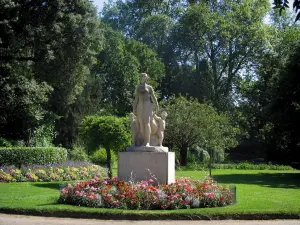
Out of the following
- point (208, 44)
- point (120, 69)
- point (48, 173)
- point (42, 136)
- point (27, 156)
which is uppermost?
point (208, 44)

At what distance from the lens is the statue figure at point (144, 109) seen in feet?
48.4

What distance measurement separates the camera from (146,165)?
1429 centimetres

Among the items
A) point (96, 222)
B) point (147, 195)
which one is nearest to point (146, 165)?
point (147, 195)

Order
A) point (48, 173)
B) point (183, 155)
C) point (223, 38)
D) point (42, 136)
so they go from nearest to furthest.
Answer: point (48, 173)
point (42, 136)
point (183, 155)
point (223, 38)

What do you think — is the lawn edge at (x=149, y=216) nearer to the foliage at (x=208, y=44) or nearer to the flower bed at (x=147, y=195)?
the flower bed at (x=147, y=195)

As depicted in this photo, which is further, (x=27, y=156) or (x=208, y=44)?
(x=208, y=44)

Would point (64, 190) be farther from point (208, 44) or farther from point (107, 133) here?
point (208, 44)

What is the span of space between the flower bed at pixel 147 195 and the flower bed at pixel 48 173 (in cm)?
917

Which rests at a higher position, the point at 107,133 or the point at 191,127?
the point at 191,127

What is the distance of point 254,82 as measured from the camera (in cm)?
4906

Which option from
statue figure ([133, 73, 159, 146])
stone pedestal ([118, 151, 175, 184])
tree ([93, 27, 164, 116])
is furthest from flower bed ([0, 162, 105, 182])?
tree ([93, 27, 164, 116])

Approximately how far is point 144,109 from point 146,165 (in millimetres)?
1899

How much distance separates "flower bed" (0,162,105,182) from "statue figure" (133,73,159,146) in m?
9.50

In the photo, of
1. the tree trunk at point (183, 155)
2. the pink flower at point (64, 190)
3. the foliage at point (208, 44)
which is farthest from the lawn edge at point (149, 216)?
the foliage at point (208, 44)
